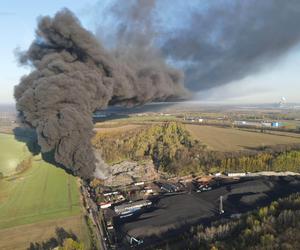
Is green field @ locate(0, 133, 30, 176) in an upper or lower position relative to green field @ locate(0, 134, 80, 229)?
upper

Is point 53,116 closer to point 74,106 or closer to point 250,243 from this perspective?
point 74,106

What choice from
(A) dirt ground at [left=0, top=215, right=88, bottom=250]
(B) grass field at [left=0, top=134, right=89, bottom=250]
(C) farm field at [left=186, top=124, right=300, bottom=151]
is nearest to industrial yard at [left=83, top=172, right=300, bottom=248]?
(A) dirt ground at [left=0, top=215, right=88, bottom=250]

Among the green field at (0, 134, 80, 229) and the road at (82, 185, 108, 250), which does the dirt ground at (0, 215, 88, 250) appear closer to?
the green field at (0, 134, 80, 229)

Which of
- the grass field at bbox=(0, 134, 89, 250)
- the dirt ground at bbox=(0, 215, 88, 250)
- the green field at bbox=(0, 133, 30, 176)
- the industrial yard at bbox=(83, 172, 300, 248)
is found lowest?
the industrial yard at bbox=(83, 172, 300, 248)

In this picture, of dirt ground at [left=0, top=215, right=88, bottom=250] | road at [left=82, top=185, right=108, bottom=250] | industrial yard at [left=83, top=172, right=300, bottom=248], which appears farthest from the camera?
industrial yard at [left=83, top=172, right=300, bottom=248]

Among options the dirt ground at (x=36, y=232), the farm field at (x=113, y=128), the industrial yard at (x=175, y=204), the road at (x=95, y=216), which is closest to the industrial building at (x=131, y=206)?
the industrial yard at (x=175, y=204)

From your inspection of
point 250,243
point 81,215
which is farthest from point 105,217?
point 250,243

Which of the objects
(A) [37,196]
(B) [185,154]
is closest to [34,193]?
(A) [37,196]
